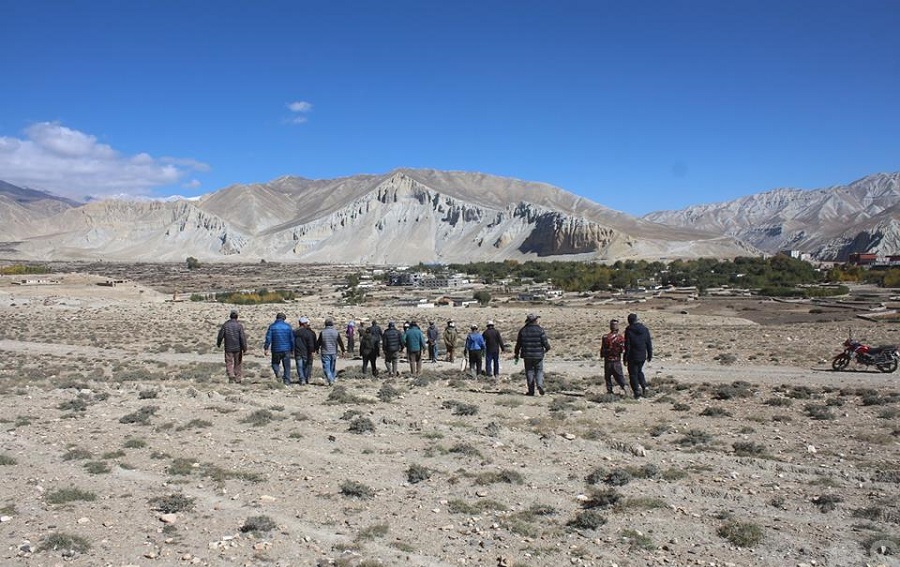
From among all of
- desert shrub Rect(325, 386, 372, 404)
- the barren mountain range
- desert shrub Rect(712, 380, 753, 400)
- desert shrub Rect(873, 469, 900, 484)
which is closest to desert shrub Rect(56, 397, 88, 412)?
desert shrub Rect(325, 386, 372, 404)

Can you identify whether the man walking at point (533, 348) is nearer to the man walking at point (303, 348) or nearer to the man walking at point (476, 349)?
the man walking at point (476, 349)

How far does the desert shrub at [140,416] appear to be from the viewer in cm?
1044

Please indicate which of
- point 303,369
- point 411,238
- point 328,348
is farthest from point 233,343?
point 411,238

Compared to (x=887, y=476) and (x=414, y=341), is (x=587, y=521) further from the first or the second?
(x=414, y=341)

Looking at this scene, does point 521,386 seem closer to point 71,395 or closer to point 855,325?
point 71,395

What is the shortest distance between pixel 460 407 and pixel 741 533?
6004mm

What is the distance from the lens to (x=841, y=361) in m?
16.4

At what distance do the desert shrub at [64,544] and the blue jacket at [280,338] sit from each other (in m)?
8.51

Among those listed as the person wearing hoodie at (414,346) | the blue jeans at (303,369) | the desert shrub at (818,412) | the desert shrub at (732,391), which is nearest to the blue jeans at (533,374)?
the desert shrub at (732,391)

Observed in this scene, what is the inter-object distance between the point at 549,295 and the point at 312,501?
56922mm

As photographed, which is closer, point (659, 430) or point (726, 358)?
point (659, 430)

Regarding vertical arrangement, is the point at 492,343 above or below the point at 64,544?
above

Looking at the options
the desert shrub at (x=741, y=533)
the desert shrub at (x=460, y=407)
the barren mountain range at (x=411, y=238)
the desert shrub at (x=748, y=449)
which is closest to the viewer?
the desert shrub at (x=741, y=533)

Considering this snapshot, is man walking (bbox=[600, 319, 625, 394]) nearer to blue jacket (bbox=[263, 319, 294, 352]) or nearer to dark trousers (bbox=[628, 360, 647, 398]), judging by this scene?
dark trousers (bbox=[628, 360, 647, 398])
